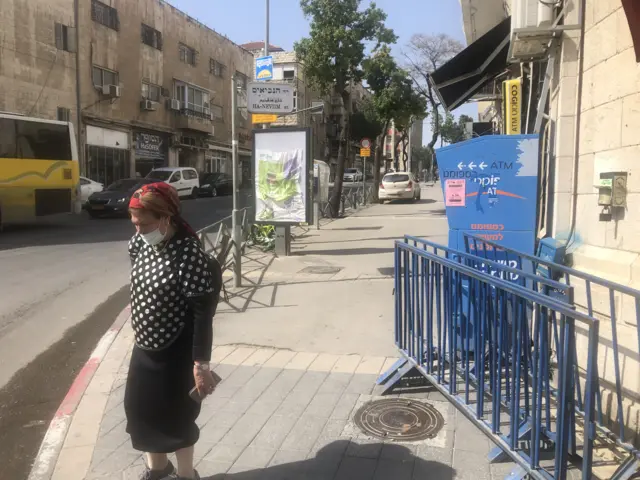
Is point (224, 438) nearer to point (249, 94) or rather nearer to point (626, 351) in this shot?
point (626, 351)

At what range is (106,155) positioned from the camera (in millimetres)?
27484

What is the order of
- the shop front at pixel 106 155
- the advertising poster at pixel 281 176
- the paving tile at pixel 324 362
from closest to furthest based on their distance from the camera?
1. the paving tile at pixel 324 362
2. the advertising poster at pixel 281 176
3. the shop front at pixel 106 155

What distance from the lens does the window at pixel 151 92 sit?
30.2 m

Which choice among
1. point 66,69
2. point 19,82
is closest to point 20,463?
point 19,82

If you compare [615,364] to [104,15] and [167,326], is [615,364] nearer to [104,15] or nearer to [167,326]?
[167,326]

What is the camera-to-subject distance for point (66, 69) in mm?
24578

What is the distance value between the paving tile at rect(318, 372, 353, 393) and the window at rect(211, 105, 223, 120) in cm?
3496

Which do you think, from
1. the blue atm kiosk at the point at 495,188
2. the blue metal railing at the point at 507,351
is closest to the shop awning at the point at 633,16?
the blue atm kiosk at the point at 495,188

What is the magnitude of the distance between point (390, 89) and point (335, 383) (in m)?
21.0

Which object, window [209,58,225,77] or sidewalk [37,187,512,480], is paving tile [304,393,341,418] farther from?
window [209,58,225,77]

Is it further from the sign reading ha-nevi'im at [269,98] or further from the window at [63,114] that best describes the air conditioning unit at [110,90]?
the sign reading ha-nevi'im at [269,98]

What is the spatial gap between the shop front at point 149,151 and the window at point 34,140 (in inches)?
559

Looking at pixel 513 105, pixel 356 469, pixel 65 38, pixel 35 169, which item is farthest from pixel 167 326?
pixel 65 38

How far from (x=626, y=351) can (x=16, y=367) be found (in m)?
5.13
